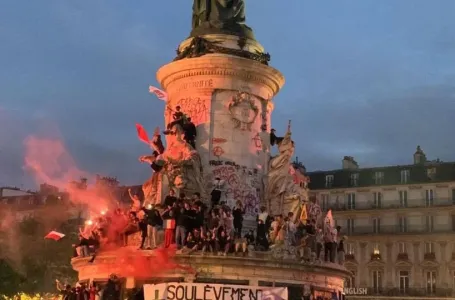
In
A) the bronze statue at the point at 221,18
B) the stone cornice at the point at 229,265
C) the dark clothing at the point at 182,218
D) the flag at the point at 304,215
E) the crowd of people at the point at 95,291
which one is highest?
the bronze statue at the point at 221,18

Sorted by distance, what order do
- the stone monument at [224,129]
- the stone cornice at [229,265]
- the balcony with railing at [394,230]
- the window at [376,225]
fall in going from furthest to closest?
1. the window at [376,225]
2. the balcony with railing at [394,230]
3. the stone monument at [224,129]
4. the stone cornice at [229,265]

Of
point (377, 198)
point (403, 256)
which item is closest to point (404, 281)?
point (403, 256)

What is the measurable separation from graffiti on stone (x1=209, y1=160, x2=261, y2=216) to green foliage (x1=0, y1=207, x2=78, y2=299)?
2565 centimetres

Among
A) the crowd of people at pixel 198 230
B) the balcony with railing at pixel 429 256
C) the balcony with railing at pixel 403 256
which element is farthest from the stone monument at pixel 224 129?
the balcony with railing at pixel 403 256

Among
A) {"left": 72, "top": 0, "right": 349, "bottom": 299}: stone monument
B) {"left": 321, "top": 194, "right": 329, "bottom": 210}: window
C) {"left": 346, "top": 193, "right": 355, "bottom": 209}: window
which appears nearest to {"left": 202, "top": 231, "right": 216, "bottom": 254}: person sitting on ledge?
{"left": 72, "top": 0, "right": 349, "bottom": 299}: stone monument

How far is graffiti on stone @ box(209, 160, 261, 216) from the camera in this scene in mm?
30977

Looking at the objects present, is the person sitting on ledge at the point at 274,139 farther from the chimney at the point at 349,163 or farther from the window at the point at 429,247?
the chimney at the point at 349,163

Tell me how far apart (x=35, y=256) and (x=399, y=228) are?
112 ft

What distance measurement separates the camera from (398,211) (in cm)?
7119

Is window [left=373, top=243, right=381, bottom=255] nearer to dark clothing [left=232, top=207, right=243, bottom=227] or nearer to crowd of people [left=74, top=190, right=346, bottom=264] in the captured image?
crowd of people [left=74, top=190, right=346, bottom=264]

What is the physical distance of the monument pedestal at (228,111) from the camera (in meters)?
31.3

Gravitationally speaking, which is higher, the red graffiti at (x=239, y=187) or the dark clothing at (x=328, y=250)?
the red graffiti at (x=239, y=187)

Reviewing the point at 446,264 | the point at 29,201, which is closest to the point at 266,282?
the point at 446,264

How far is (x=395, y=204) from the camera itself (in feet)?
237
